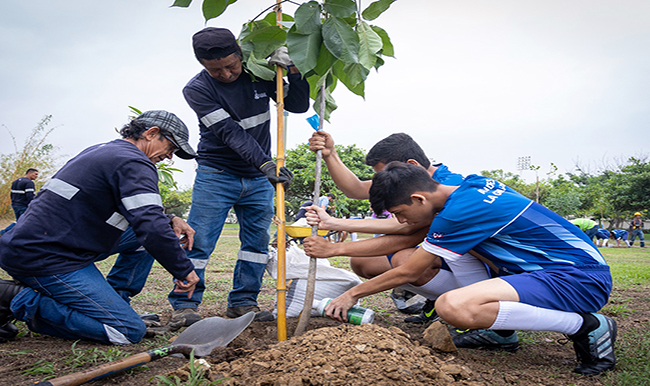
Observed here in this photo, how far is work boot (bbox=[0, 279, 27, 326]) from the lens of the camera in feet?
8.33

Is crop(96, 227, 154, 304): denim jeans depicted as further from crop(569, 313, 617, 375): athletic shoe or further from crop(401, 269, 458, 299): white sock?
crop(569, 313, 617, 375): athletic shoe

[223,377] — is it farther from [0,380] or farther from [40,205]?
[40,205]

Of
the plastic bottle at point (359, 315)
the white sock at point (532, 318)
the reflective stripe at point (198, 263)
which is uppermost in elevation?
the reflective stripe at point (198, 263)

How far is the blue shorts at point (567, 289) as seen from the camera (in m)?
2.23

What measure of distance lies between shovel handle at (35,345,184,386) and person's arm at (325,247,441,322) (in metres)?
0.99

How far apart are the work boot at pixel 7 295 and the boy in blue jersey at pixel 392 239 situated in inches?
72.6

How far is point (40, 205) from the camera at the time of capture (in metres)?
2.45

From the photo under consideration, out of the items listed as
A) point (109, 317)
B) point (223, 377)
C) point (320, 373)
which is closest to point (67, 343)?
point (109, 317)

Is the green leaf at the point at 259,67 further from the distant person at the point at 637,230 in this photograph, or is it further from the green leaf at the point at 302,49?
the distant person at the point at 637,230

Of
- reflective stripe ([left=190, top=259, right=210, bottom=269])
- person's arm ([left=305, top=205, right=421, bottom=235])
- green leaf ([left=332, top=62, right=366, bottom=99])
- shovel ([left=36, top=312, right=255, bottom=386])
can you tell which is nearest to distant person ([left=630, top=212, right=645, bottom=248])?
person's arm ([left=305, top=205, right=421, bottom=235])

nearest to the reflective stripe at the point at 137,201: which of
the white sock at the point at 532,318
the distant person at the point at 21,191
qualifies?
the white sock at the point at 532,318

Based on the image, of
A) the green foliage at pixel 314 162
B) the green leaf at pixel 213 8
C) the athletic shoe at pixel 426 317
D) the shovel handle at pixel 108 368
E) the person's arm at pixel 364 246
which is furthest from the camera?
the green foliage at pixel 314 162

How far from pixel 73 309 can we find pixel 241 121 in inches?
68.2

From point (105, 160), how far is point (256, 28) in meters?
1.25
